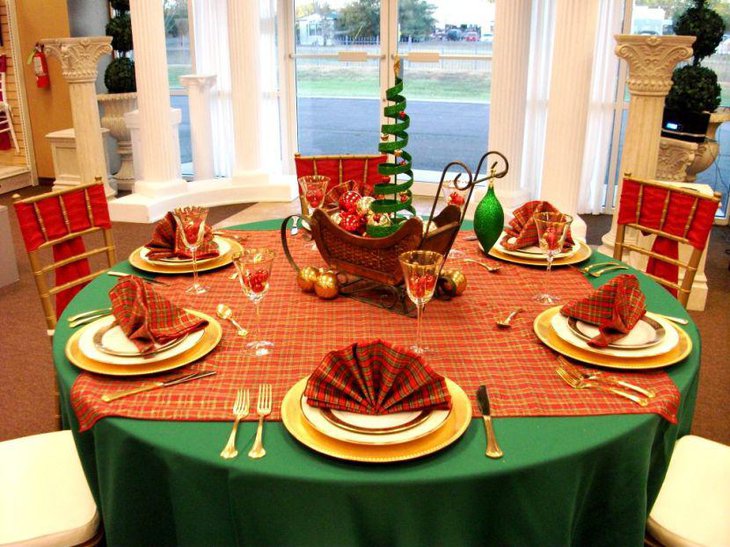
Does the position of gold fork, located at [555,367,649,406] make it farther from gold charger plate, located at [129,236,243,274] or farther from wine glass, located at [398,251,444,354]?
gold charger plate, located at [129,236,243,274]

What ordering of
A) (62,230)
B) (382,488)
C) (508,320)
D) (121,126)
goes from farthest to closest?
1. (121,126)
2. (62,230)
3. (508,320)
4. (382,488)

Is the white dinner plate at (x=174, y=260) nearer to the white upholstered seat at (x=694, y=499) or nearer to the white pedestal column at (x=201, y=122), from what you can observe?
the white upholstered seat at (x=694, y=499)

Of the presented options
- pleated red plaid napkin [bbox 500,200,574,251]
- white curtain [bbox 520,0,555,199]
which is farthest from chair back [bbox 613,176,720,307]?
white curtain [bbox 520,0,555,199]

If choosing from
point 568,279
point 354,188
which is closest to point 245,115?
point 354,188

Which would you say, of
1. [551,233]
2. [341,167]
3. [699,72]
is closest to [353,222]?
[551,233]

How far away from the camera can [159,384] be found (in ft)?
5.19

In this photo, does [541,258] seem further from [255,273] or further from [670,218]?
[255,273]

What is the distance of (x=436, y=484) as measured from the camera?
51.0 inches

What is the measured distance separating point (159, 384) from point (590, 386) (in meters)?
0.88

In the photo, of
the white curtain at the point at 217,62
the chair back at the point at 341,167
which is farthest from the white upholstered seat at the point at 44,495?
the white curtain at the point at 217,62

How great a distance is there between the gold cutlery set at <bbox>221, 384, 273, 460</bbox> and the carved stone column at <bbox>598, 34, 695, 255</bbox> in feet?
Answer: 9.27

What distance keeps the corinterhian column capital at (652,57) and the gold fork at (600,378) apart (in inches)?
113

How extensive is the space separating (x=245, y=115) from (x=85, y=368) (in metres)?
4.63

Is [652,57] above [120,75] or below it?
above
